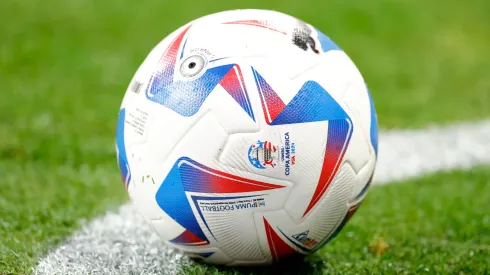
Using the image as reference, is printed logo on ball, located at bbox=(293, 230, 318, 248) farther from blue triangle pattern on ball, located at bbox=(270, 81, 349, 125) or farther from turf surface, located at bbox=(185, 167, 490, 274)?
blue triangle pattern on ball, located at bbox=(270, 81, 349, 125)

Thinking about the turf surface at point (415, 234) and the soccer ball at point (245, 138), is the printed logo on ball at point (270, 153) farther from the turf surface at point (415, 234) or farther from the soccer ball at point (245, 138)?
the turf surface at point (415, 234)

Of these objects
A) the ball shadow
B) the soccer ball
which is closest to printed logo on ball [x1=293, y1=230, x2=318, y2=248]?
the soccer ball

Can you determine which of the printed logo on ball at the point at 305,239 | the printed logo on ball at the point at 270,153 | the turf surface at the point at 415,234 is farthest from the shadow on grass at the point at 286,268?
the printed logo on ball at the point at 270,153

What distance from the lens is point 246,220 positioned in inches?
148

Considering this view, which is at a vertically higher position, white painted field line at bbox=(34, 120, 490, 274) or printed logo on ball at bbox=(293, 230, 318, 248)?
printed logo on ball at bbox=(293, 230, 318, 248)

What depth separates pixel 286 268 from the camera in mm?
4355

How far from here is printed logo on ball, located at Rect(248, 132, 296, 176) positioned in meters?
3.63

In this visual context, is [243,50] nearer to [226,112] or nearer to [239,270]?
[226,112]

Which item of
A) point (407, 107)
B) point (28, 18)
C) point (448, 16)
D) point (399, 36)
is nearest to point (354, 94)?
point (407, 107)

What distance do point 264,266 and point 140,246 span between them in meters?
0.84

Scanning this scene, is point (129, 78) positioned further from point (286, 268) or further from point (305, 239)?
point (305, 239)

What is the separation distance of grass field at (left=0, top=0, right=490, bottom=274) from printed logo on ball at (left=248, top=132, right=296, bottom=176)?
892 mm

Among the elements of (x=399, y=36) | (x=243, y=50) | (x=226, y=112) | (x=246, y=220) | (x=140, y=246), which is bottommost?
(x=399, y=36)

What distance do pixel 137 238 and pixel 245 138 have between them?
1.51 metres
